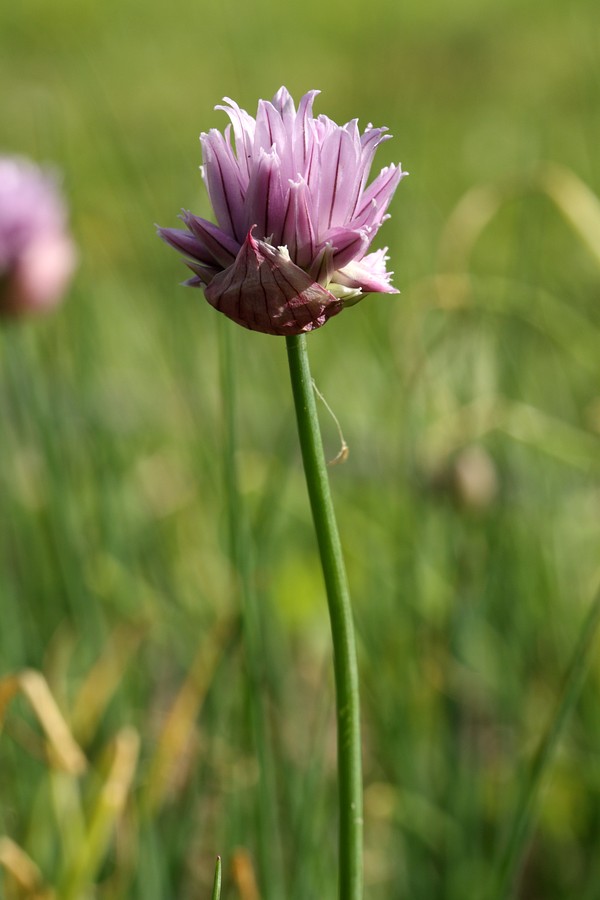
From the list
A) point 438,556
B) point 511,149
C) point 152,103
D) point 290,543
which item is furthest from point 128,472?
point 152,103

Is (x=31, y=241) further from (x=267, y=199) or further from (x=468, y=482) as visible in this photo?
(x=267, y=199)

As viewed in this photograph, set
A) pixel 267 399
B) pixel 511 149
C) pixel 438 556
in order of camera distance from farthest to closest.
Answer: pixel 511 149 < pixel 267 399 < pixel 438 556

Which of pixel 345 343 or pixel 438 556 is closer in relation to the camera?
pixel 438 556

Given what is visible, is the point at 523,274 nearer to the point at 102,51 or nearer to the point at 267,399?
the point at 267,399

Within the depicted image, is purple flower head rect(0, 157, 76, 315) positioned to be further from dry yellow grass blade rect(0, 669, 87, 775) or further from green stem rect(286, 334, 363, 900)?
green stem rect(286, 334, 363, 900)

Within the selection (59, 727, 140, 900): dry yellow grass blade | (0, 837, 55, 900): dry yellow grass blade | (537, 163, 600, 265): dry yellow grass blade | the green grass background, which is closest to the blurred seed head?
the green grass background

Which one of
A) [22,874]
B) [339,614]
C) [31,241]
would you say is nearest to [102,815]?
[22,874]

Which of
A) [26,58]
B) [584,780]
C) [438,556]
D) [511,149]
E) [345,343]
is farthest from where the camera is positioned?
[26,58]
